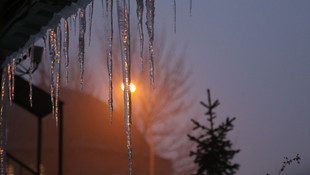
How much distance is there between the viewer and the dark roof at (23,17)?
122 inches

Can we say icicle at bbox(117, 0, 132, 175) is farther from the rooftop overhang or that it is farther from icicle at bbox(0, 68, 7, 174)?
icicle at bbox(0, 68, 7, 174)

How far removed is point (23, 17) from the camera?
3.26 m

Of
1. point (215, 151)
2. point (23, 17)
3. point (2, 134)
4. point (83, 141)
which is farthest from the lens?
point (83, 141)

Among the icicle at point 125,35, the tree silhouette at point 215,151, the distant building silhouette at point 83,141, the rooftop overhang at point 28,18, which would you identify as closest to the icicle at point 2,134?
the rooftop overhang at point 28,18

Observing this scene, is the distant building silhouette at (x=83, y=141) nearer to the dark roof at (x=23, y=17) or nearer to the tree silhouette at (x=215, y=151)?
the tree silhouette at (x=215, y=151)

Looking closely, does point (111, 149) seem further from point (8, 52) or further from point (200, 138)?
point (8, 52)

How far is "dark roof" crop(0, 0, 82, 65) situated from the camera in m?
3.11

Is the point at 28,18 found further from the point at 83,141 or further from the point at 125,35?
the point at 83,141

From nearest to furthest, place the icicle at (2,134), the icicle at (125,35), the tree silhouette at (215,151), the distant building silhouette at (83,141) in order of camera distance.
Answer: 1. the icicle at (125,35)
2. the icicle at (2,134)
3. the tree silhouette at (215,151)
4. the distant building silhouette at (83,141)

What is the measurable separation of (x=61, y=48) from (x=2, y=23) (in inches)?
40.2

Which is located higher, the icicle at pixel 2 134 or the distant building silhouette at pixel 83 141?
the distant building silhouette at pixel 83 141

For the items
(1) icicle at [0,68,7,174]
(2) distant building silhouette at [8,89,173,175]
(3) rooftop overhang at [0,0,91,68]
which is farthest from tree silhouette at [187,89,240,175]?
(2) distant building silhouette at [8,89,173,175]

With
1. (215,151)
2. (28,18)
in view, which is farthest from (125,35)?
(215,151)

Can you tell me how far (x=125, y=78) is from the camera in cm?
343
